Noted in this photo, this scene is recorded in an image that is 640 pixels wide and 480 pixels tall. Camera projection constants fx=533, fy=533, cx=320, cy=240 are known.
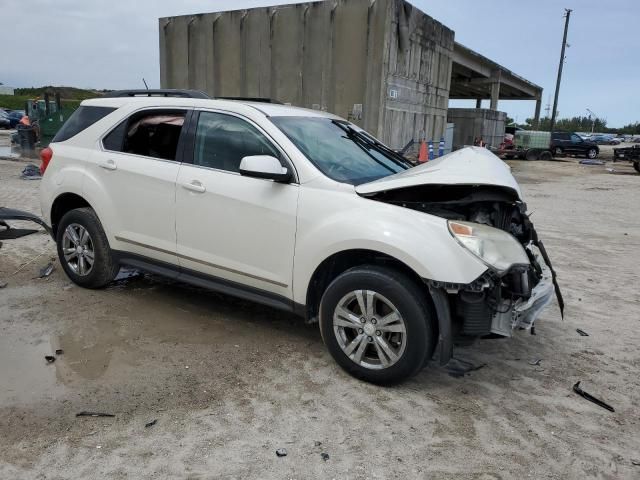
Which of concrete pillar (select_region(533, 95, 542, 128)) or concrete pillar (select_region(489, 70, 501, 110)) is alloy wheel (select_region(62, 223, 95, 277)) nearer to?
concrete pillar (select_region(489, 70, 501, 110))

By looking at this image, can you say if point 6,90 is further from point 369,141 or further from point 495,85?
point 369,141

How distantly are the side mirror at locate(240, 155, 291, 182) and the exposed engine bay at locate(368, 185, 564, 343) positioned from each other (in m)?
0.68

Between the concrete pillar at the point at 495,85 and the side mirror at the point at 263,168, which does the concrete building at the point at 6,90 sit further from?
the side mirror at the point at 263,168

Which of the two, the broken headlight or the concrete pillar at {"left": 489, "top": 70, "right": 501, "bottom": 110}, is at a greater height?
the concrete pillar at {"left": 489, "top": 70, "right": 501, "bottom": 110}

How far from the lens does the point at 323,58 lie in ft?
46.1

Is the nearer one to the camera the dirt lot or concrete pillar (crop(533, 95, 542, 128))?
the dirt lot

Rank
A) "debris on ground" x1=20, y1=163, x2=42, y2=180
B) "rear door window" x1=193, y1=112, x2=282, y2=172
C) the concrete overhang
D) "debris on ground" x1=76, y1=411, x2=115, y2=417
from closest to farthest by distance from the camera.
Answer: "debris on ground" x1=76, y1=411, x2=115, y2=417 → "rear door window" x1=193, y1=112, x2=282, y2=172 → "debris on ground" x1=20, y1=163, x2=42, y2=180 → the concrete overhang

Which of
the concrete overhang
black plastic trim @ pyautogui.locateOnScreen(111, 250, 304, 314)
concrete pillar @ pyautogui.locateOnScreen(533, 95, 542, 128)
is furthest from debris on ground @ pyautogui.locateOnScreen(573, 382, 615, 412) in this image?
concrete pillar @ pyautogui.locateOnScreen(533, 95, 542, 128)

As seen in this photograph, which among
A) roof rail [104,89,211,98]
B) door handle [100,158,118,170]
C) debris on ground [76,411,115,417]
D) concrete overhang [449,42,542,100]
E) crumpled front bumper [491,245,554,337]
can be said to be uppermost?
concrete overhang [449,42,542,100]

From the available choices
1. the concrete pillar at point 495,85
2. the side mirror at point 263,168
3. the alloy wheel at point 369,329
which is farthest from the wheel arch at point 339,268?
the concrete pillar at point 495,85

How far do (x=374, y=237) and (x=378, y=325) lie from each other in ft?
1.83

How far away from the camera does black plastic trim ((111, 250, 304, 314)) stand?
3.84 metres

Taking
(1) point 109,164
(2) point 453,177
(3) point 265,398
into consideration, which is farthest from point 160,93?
(3) point 265,398

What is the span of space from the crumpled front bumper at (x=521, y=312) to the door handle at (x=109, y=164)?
131 inches
